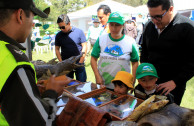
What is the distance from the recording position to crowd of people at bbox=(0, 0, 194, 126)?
749mm

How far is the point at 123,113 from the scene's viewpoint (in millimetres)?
1296

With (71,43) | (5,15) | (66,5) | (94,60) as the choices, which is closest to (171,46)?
(94,60)

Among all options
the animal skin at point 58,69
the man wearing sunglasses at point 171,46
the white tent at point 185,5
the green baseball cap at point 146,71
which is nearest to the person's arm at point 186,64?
the man wearing sunglasses at point 171,46

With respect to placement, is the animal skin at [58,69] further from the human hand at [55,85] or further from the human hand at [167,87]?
the human hand at [167,87]

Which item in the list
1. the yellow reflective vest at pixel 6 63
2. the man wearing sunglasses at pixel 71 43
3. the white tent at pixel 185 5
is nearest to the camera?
the yellow reflective vest at pixel 6 63

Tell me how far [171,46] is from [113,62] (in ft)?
2.29

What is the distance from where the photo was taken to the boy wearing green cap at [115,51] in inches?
81.1

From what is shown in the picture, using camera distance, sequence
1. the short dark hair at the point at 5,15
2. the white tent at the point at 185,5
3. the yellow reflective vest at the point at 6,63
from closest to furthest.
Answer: the yellow reflective vest at the point at 6,63 < the short dark hair at the point at 5,15 < the white tent at the point at 185,5

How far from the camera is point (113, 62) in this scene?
2.12 meters

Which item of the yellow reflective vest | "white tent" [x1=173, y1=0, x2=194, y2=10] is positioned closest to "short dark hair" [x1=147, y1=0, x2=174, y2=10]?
the yellow reflective vest

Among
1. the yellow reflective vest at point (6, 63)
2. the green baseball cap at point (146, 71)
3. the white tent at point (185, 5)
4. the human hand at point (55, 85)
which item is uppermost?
the white tent at point (185, 5)

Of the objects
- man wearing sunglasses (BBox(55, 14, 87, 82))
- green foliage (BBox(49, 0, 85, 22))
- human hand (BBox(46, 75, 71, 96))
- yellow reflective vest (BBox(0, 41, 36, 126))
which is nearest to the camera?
yellow reflective vest (BBox(0, 41, 36, 126))

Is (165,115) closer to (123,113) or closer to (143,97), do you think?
(123,113)

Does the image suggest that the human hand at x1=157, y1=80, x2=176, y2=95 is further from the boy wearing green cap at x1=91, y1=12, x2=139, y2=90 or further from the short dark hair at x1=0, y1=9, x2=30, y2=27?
the short dark hair at x1=0, y1=9, x2=30, y2=27
